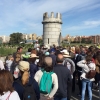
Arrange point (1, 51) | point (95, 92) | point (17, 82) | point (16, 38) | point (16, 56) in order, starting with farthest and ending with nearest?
1. point (16, 38)
2. point (1, 51)
3. point (95, 92)
4. point (16, 56)
5. point (17, 82)

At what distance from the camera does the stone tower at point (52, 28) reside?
2164 centimetres

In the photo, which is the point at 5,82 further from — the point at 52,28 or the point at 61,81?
the point at 52,28

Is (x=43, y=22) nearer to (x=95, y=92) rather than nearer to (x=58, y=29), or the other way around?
(x=58, y=29)

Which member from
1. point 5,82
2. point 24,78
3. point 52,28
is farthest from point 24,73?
point 52,28

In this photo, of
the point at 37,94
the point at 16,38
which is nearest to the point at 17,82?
the point at 37,94

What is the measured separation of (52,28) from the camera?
21641 mm

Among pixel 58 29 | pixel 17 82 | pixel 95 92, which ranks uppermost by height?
pixel 58 29

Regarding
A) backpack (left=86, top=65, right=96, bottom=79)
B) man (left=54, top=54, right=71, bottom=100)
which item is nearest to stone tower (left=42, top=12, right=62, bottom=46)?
backpack (left=86, top=65, right=96, bottom=79)

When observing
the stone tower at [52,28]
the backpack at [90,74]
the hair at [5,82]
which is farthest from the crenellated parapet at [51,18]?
the hair at [5,82]

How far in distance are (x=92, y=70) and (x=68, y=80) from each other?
1.40 metres

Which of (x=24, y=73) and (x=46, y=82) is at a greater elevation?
(x=24, y=73)

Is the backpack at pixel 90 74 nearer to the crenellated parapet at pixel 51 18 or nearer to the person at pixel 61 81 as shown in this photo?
the person at pixel 61 81

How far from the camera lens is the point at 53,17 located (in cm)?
2172

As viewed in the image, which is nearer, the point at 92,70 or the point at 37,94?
the point at 37,94
